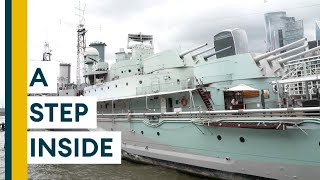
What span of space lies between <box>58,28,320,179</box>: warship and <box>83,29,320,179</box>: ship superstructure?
0.05 m

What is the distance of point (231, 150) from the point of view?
16234mm

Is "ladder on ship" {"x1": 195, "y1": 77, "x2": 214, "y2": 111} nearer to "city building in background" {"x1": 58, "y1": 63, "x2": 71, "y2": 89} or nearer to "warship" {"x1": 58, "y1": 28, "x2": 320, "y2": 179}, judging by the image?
"warship" {"x1": 58, "y1": 28, "x2": 320, "y2": 179}

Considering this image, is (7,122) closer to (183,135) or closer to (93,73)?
(183,135)

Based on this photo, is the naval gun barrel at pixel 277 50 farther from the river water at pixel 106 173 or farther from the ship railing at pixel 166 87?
the river water at pixel 106 173

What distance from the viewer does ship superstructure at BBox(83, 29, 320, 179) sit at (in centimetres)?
1412

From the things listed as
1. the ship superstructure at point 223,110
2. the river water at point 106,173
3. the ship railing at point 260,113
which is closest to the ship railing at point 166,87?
the ship superstructure at point 223,110

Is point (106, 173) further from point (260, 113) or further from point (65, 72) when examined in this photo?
point (65, 72)

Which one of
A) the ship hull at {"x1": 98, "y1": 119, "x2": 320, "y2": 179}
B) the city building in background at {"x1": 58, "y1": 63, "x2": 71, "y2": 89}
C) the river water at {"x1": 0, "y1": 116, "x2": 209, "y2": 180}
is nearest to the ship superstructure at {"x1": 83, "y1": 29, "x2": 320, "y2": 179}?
the ship hull at {"x1": 98, "y1": 119, "x2": 320, "y2": 179}

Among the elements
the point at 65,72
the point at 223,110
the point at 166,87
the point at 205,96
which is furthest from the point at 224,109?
the point at 65,72

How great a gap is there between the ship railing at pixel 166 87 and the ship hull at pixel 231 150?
2.85 m

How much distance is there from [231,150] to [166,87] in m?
8.32

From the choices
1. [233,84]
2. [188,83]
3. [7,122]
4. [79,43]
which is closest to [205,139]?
[233,84]

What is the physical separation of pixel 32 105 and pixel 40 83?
0.29 metres

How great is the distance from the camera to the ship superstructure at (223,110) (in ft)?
46.3
